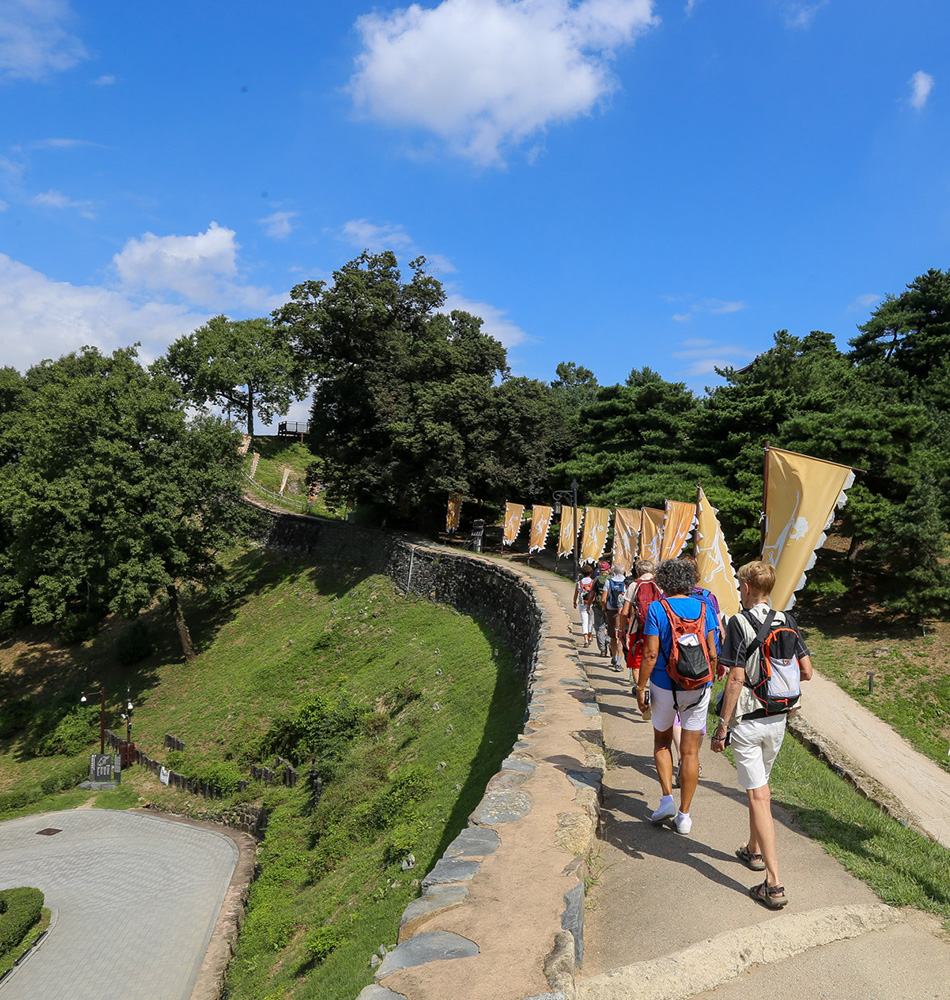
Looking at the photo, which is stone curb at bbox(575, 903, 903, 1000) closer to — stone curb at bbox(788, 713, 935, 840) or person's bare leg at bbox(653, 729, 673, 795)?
person's bare leg at bbox(653, 729, 673, 795)

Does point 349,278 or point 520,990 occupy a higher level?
point 349,278

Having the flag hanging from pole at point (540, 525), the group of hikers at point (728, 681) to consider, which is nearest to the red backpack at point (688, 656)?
the group of hikers at point (728, 681)

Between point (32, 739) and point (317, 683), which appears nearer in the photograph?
point (317, 683)

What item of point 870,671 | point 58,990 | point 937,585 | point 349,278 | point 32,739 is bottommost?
point 32,739

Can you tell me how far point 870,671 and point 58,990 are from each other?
1912 cm

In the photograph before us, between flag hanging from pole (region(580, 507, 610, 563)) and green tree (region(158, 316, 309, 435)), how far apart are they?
28.3 meters

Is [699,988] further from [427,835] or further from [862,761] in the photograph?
[862,761]

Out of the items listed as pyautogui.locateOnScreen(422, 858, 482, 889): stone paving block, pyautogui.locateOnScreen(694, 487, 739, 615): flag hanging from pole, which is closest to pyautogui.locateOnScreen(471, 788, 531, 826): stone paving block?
pyautogui.locateOnScreen(422, 858, 482, 889): stone paving block

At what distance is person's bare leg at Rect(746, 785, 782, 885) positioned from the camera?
3.79 metres

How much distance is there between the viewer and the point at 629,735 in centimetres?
748

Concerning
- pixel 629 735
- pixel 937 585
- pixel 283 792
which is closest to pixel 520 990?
pixel 629 735

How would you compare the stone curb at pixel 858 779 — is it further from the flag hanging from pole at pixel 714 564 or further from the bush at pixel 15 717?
the bush at pixel 15 717

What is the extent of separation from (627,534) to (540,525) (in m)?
7.24

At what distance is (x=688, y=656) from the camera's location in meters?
4.47
